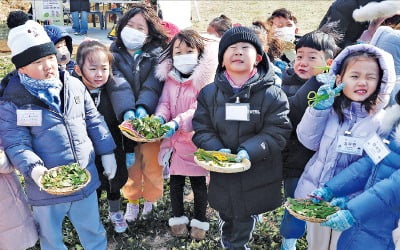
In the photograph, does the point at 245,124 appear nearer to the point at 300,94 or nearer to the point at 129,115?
the point at 300,94

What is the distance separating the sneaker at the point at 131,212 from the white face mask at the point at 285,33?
2520 mm

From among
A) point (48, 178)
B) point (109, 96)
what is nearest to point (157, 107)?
point (109, 96)

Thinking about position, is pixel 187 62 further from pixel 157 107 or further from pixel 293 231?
pixel 293 231

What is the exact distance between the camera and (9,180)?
9.18 feet

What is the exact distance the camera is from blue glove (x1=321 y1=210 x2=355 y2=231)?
2297 mm

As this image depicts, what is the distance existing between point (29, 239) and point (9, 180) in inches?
16.8

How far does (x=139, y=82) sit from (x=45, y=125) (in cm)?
102

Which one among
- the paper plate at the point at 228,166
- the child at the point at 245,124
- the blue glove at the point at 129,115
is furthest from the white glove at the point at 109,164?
the paper plate at the point at 228,166

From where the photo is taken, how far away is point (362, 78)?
247cm

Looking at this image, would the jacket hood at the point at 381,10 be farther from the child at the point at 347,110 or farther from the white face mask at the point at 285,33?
the child at the point at 347,110

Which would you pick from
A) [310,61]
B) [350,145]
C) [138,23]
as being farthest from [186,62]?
[350,145]

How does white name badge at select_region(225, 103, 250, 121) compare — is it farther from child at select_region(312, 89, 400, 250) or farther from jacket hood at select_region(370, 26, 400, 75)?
jacket hood at select_region(370, 26, 400, 75)

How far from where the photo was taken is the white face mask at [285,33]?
475cm

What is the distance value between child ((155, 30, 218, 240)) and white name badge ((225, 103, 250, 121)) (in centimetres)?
54
